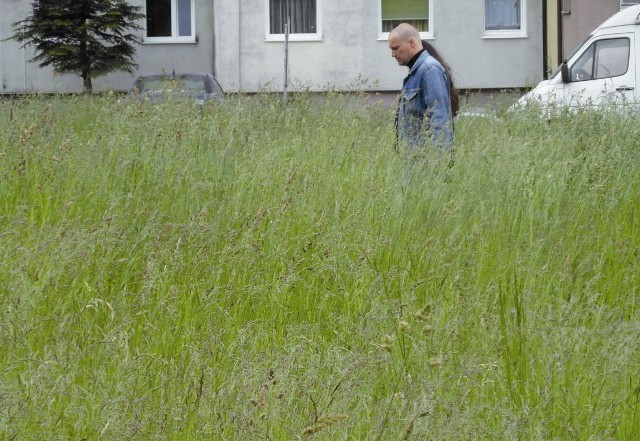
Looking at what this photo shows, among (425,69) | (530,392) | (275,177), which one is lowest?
(530,392)

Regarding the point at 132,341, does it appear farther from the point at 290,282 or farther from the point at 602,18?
the point at 602,18

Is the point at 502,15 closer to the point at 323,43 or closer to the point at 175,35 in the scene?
the point at 323,43

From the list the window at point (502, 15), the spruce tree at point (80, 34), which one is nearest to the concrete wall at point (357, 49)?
the window at point (502, 15)

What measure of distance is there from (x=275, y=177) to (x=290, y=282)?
207 cm

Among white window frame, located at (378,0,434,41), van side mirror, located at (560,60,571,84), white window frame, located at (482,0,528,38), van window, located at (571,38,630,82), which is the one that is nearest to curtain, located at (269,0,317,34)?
white window frame, located at (378,0,434,41)

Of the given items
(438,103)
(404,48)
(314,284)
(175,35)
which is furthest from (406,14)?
(314,284)

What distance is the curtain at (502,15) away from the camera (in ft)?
103

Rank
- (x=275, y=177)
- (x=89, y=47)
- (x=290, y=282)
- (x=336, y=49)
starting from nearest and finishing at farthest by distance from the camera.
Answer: (x=290, y=282), (x=275, y=177), (x=89, y=47), (x=336, y=49)

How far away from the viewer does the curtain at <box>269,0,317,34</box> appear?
31281 millimetres

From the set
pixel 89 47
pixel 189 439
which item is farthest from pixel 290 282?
pixel 89 47

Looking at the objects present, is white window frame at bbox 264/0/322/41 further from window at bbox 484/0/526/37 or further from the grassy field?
the grassy field

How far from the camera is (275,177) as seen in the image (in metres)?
7.29

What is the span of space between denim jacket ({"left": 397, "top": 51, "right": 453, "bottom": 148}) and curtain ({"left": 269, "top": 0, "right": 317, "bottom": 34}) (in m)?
23.6

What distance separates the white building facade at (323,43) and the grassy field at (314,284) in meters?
21.5
